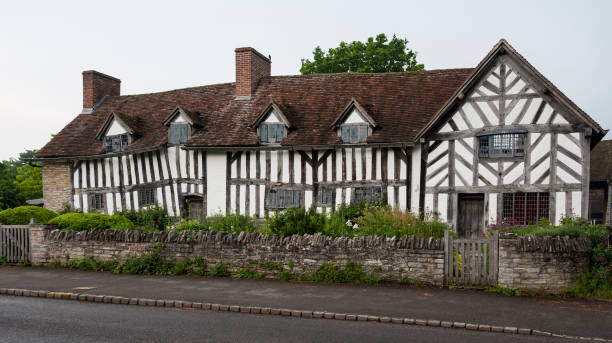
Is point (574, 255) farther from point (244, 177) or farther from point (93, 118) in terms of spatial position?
point (93, 118)

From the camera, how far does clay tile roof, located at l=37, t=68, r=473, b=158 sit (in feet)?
59.8

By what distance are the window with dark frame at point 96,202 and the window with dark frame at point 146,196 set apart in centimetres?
232

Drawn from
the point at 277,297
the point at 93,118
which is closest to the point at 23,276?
the point at 277,297

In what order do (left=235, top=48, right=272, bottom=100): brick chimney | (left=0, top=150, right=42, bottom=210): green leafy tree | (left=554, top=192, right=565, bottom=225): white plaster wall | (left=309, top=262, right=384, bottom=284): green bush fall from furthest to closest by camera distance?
(left=0, top=150, right=42, bottom=210): green leafy tree, (left=235, top=48, right=272, bottom=100): brick chimney, (left=554, top=192, right=565, bottom=225): white plaster wall, (left=309, top=262, right=384, bottom=284): green bush

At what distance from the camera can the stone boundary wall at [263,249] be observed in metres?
10.3

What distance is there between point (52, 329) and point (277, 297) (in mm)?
3804

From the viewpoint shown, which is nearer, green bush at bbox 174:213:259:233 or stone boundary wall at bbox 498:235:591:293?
stone boundary wall at bbox 498:235:591:293

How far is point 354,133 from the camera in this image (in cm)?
1803

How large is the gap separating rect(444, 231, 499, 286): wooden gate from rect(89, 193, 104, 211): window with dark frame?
57.0ft

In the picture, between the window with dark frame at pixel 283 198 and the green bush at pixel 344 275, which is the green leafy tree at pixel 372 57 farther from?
the green bush at pixel 344 275

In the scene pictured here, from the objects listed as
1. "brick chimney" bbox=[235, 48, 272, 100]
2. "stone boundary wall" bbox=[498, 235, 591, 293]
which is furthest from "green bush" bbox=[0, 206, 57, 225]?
"stone boundary wall" bbox=[498, 235, 591, 293]

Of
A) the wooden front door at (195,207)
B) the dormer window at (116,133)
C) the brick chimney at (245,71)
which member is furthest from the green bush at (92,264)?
the brick chimney at (245,71)

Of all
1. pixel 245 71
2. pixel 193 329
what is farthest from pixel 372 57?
pixel 193 329

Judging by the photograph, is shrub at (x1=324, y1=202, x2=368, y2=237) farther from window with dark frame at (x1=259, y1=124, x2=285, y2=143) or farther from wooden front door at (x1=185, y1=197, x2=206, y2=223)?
wooden front door at (x1=185, y1=197, x2=206, y2=223)
